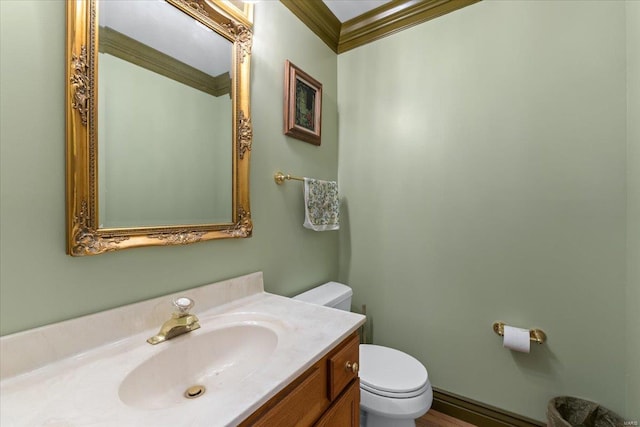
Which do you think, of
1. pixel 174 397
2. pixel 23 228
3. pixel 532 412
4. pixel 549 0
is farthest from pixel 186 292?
pixel 549 0

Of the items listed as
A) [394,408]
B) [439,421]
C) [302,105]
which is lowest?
[439,421]

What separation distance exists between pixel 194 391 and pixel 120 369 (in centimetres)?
21

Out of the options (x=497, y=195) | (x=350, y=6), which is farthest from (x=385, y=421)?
(x=350, y=6)

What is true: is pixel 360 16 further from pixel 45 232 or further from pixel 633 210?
pixel 45 232

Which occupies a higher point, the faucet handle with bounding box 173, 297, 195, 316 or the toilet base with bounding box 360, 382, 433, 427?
the faucet handle with bounding box 173, 297, 195, 316

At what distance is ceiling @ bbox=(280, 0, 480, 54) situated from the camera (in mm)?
1524

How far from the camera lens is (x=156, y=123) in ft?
2.95

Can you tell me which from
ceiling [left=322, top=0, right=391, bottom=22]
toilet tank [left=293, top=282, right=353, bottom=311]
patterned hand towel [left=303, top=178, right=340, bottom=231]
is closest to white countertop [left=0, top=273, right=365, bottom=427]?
toilet tank [left=293, top=282, right=353, bottom=311]

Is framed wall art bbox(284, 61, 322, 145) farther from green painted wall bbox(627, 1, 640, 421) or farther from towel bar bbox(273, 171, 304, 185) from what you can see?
green painted wall bbox(627, 1, 640, 421)

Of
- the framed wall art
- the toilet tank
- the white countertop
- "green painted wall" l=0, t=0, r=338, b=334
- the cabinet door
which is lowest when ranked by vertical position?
the cabinet door

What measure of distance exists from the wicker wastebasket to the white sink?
4.34ft

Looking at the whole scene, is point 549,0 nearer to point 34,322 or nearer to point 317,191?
point 317,191

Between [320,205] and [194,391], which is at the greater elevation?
[320,205]

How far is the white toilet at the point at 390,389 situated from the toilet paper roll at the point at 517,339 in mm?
440
